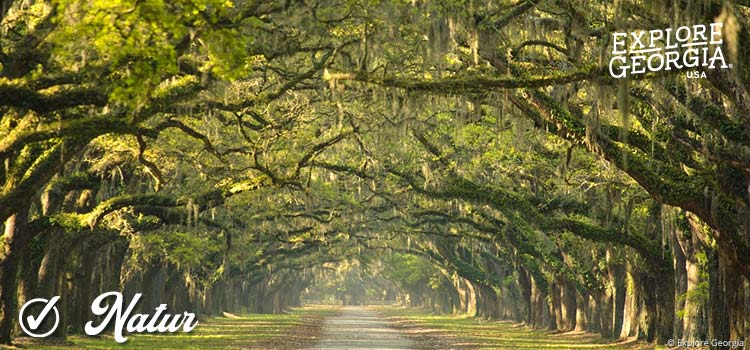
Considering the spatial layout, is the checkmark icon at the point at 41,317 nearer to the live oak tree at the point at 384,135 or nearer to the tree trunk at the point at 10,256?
the live oak tree at the point at 384,135

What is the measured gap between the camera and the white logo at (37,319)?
29531 mm

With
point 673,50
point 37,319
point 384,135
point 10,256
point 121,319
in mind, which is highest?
point 384,135

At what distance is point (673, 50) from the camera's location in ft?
52.2

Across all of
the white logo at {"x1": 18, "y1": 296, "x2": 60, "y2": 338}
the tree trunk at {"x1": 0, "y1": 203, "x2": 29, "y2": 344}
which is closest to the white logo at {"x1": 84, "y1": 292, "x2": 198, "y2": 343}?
the white logo at {"x1": 18, "y1": 296, "x2": 60, "y2": 338}

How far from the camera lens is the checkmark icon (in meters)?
29.7

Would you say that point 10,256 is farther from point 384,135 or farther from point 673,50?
point 673,50

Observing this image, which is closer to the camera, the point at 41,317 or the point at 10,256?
the point at 10,256

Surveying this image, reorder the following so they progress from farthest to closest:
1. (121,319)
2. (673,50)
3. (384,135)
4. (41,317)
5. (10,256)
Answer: (121,319), (41,317), (384,135), (10,256), (673,50)

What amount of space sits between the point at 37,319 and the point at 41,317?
75cm

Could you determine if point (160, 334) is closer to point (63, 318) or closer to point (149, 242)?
point (149, 242)

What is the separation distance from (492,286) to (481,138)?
1513 inches

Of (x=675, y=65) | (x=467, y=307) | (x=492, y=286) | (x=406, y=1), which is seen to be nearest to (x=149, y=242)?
(x=406, y=1)

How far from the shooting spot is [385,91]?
20.5 m

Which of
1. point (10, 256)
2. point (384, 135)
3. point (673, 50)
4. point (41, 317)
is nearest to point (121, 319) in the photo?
point (41, 317)
